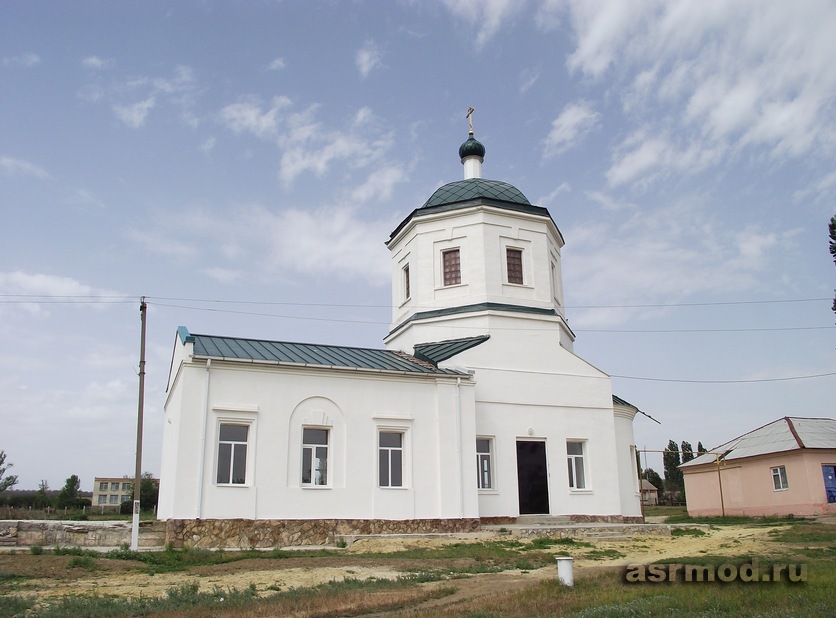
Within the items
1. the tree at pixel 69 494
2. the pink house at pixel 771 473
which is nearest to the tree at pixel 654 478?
the pink house at pixel 771 473

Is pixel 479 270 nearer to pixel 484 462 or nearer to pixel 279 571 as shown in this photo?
pixel 484 462

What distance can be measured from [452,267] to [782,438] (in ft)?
58.9

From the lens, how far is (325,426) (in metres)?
18.5

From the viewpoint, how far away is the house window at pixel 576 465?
858 inches

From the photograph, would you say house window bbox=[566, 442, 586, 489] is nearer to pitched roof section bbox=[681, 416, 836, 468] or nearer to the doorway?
the doorway

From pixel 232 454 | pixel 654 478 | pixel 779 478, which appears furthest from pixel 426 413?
pixel 654 478

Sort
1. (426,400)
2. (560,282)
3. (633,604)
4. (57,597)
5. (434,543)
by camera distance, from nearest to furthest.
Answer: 1. (633,604)
2. (57,597)
3. (434,543)
4. (426,400)
5. (560,282)

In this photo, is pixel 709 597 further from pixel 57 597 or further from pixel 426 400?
pixel 426 400

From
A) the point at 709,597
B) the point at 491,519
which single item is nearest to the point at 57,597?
the point at 709,597

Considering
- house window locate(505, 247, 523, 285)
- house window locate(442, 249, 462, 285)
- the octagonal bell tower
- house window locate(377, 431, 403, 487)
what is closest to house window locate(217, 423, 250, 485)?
house window locate(377, 431, 403, 487)

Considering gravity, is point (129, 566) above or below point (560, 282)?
below

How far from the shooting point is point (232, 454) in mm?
17531

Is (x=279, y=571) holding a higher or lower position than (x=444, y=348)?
lower

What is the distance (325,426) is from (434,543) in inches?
159
